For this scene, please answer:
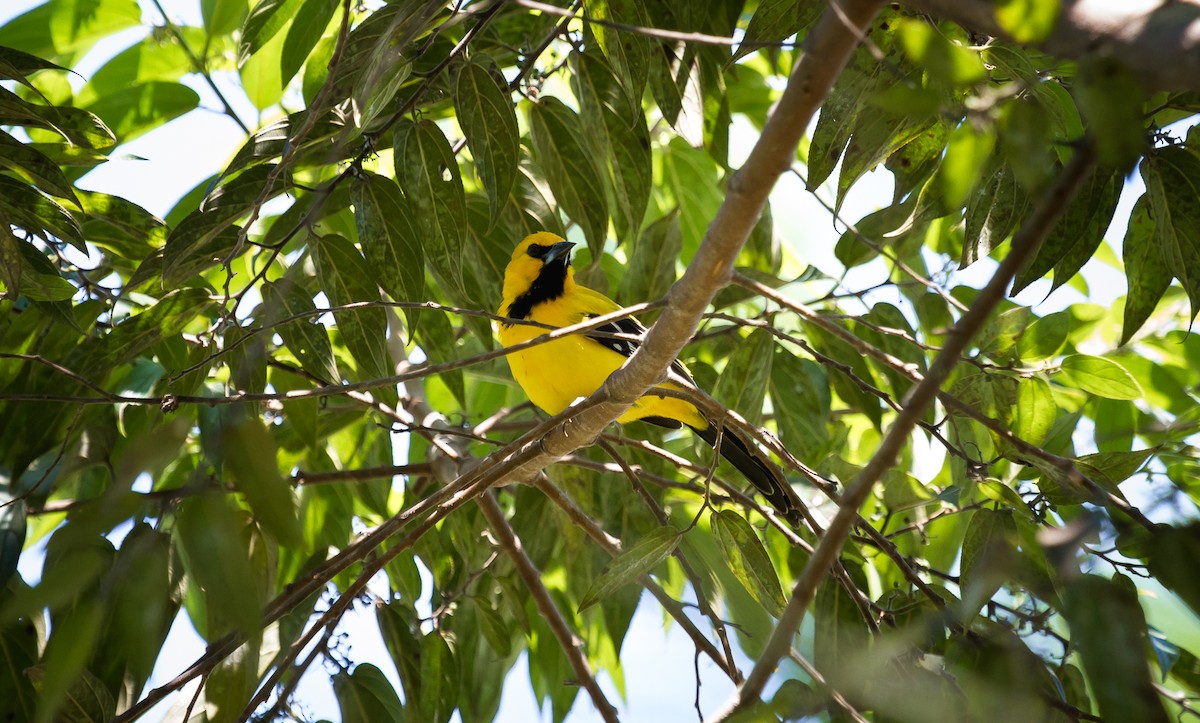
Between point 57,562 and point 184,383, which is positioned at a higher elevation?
point 184,383

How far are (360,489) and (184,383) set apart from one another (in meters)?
1.06

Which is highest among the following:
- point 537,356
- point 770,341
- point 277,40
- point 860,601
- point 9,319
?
point 277,40

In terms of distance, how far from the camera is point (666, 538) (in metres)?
1.64

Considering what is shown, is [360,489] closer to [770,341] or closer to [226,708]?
[226,708]

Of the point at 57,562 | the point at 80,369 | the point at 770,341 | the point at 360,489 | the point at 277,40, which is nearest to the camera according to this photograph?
the point at 57,562

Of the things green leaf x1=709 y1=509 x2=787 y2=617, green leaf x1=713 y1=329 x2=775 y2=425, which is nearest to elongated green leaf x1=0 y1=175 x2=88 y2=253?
green leaf x1=709 y1=509 x2=787 y2=617

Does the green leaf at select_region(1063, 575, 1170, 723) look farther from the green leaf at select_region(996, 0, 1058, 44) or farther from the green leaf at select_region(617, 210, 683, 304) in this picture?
the green leaf at select_region(617, 210, 683, 304)

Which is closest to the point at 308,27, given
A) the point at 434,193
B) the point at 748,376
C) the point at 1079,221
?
the point at 434,193

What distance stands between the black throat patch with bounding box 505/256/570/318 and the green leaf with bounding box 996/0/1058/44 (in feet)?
8.29

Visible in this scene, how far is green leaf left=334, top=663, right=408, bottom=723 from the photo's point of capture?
6.47ft

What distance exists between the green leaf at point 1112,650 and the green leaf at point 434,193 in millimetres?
1251

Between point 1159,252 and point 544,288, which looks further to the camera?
point 544,288

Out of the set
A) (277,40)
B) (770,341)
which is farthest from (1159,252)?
(277,40)

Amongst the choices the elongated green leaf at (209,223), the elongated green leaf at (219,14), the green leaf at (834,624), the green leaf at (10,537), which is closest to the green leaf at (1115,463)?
the green leaf at (834,624)
